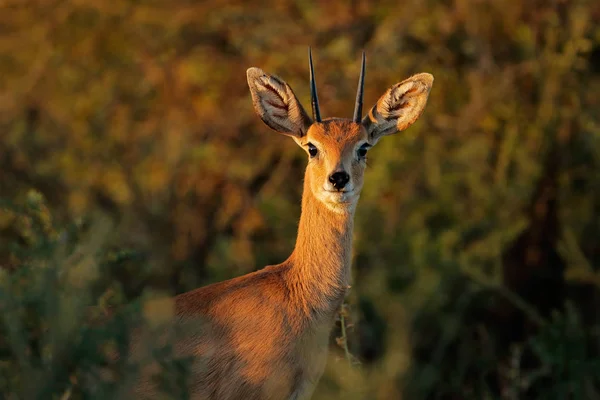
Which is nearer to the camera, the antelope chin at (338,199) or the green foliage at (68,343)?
the green foliage at (68,343)

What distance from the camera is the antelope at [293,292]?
5.47 meters

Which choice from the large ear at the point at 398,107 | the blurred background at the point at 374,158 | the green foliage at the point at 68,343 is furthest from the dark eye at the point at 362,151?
the green foliage at the point at 68,343

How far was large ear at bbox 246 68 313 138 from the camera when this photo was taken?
6.50 meters

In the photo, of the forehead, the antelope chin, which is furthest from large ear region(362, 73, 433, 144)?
the antelope chin

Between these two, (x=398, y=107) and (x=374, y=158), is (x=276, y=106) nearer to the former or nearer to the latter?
(x=398, y=107)

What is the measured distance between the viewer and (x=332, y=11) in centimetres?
1168

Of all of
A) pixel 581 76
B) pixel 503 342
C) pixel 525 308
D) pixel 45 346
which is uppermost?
pixel 581 76

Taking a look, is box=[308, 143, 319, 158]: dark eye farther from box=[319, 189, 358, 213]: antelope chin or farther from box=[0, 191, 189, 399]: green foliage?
box=[0, 191, 189, 399]: green foliage

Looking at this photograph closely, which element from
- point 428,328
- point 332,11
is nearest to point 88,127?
point 332,11

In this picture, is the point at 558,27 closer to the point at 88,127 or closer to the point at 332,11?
the point at 332,11

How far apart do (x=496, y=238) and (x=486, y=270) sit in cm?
33

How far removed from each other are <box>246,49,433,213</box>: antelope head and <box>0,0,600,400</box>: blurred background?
59.8 inches

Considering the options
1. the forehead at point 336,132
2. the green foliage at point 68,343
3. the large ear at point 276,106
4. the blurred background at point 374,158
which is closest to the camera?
the green foliage at point 68,343

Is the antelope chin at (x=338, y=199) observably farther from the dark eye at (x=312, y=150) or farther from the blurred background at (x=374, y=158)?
the blurred background at (x=374, y=158)
